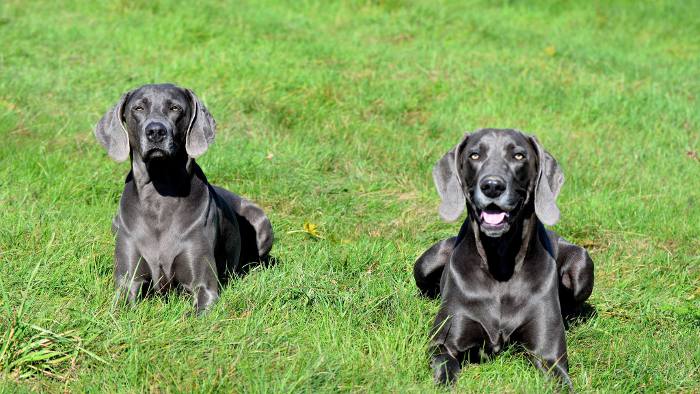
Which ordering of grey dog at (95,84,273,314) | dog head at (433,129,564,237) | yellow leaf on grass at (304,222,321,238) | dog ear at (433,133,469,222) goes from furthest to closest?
yellow leaf on grass at (304,222,321,238) → grey dog at (95,84,273,314) → dog ear at (433,133,469,222) → dog head at (433,129,564,237)

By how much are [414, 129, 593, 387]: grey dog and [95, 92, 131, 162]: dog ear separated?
5.56ft

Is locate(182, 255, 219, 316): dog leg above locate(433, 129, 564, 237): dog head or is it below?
below

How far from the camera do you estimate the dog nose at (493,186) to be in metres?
4.21

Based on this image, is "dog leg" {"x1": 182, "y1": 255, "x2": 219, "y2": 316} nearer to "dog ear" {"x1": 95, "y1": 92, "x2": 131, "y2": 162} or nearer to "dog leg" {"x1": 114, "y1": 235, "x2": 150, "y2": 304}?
"dog leg" {"x1": 114, "y1": 235, "x2": 150, "y2": 304}

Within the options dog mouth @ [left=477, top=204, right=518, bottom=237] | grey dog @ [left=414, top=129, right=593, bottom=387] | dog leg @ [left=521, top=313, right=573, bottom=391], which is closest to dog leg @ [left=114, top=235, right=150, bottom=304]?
grey dog @ [left=414, top=129, right=593, bottom=387]

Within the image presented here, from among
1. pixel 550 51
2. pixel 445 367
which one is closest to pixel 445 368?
pixel 445 367

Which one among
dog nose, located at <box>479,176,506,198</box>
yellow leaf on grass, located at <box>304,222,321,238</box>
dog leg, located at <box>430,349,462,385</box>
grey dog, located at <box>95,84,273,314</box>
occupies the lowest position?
yellow leaf on grass, located at <box>304,222,321,238</box>

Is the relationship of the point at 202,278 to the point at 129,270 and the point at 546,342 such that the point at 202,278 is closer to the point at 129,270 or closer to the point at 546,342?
the point at 129,270

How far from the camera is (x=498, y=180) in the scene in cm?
422

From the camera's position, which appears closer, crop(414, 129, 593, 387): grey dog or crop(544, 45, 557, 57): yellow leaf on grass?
crop(414, 129, 593, 387): grey dog

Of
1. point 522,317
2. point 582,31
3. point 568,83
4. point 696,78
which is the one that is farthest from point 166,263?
point 582,31

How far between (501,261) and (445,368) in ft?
2.11

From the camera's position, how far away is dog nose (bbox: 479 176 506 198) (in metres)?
4.21

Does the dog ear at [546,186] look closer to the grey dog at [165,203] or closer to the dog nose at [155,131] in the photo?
the grey dog at [165,203]
